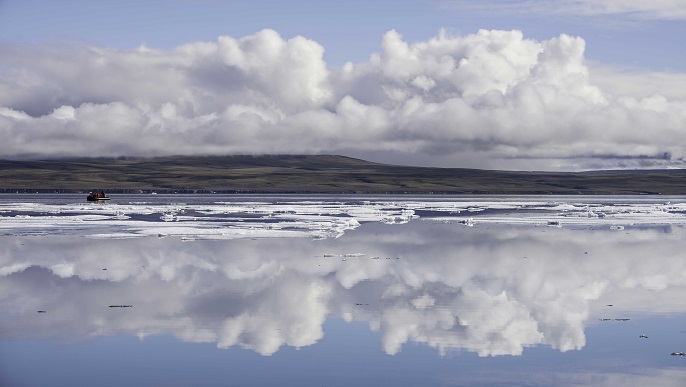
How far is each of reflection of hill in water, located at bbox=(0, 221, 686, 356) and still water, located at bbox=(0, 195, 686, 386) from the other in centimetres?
5

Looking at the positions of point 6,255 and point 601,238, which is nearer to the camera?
point 6,255

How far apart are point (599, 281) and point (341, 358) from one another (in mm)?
9225

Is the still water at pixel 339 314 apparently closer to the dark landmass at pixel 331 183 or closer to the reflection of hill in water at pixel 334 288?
the reflection of hill in water at pixel 334 288

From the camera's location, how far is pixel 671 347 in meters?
12.3

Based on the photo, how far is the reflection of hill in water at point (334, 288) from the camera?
523 inches

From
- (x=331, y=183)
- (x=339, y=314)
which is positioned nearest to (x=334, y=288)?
(x=339, y=314)

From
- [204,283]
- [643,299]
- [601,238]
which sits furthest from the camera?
[601,238]

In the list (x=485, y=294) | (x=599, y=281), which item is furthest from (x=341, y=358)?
(x=599, y=281)

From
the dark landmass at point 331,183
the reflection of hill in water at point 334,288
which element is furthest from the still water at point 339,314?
the dark landmass at point 331,183

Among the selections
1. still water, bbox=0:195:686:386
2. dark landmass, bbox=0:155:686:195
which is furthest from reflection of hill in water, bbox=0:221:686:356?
dark landmass, bbox=0:155:686:195

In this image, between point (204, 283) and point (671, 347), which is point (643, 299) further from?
point (204, 283)

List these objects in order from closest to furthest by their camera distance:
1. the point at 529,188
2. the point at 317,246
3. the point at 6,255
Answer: the point at 6,255 < the point at 317,246 < the point at 529,188

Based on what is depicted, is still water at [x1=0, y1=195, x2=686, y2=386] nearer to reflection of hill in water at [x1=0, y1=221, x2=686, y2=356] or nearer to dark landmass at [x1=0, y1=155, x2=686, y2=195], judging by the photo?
reflection of hill in water at [x1=0, y1=221, x2=686, y2=356]

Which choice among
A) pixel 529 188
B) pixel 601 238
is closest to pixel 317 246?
pixel 601 238
